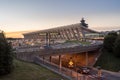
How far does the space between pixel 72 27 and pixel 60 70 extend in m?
65.1

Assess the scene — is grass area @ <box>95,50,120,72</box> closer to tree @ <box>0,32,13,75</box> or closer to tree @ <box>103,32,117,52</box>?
tree @ <box>103,32,117,52</box>

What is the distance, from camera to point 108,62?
59000 mm

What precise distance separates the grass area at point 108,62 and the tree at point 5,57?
99.2 ft

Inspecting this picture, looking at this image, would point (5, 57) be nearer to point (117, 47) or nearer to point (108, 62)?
point (108, 62)

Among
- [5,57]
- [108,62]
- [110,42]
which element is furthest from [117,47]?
[5,57]

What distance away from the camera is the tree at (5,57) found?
28.4 metres

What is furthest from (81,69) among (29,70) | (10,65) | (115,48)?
(10,65)

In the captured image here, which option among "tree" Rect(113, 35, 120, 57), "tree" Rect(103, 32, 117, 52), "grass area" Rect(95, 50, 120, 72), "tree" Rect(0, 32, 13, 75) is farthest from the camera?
"tree" Rect(103, 32, 117, 52)

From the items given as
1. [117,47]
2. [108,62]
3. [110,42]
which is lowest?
[108,62]

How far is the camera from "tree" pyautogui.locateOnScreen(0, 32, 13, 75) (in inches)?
1120

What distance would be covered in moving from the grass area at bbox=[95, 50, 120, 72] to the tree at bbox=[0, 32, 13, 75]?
30.2m

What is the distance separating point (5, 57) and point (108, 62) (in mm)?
34879

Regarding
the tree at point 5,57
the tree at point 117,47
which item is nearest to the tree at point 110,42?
the tree at point 117,47

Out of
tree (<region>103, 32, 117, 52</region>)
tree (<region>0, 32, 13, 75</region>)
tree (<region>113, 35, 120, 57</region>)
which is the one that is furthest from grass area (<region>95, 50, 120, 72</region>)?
tree (<region>0, 32, 13, 75</region>)
